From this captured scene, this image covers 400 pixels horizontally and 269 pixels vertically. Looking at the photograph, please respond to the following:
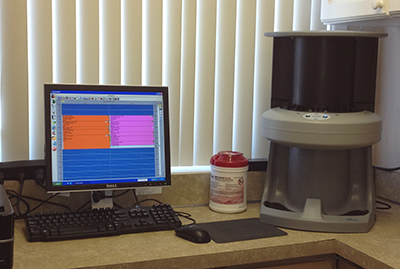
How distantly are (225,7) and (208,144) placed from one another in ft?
1.68

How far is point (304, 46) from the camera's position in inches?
58.1

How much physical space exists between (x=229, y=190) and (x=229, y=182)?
0.09ft

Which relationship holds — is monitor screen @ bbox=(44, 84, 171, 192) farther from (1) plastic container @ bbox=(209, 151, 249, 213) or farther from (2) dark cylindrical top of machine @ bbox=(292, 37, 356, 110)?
(2) dark cylindrical top of machine @ bbox=(292, 37, 356, 110)

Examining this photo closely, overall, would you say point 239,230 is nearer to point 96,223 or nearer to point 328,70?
point 96,223

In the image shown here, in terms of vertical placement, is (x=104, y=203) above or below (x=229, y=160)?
below

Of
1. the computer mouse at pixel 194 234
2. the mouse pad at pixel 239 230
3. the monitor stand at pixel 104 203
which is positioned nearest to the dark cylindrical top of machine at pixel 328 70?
the mouse pad at pixel 239 230

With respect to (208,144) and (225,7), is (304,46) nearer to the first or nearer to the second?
(225,7)

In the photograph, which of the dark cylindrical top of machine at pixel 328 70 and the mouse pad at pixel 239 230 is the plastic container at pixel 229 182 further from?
the dark cylindrical top of machine at pixel 328 70

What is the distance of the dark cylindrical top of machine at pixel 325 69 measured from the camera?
4.74ft

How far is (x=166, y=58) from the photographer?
171 centimetres

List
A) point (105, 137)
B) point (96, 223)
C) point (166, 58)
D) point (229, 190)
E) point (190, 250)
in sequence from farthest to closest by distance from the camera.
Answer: point (166, 58) < point (229, 190) < point (105, 137) < point (96, 223) < point (190, 250)

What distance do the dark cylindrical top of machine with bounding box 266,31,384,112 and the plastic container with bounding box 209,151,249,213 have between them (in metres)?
0.29

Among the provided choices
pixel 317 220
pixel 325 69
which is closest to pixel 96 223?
pixel 317 220

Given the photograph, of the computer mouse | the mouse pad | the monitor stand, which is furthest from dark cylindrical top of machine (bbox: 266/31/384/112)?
the monitor stand
